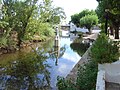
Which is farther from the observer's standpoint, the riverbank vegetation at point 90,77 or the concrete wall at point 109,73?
the riverbank vegetation at point 90,77

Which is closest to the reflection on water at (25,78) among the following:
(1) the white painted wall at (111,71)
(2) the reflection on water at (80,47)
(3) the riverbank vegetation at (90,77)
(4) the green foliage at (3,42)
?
(3) the riverbank vegetation at (90,77)

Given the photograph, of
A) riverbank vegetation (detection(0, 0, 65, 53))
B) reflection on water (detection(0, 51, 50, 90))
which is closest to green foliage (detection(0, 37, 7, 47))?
riverbank vegetation (detection(0, 0, 65, 53))

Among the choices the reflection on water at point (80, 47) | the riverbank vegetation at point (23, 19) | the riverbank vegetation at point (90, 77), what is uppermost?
the riverbank vegetation at point (23, 19)

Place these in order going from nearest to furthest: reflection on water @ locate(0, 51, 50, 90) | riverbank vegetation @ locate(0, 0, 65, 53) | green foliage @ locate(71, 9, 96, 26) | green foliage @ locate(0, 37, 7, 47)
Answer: reflection on water @ locate(0, 51, 50, 90)
green foliage @ locate(0, 37, 7, 47)
riverbank vegetation @ locate(0, 0, 65, 53)
green foliage @ locate(71, 9, 96, 26)

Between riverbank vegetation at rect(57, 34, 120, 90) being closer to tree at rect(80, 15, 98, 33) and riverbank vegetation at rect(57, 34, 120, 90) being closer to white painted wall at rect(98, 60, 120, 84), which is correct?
white painted wall at rect(98, 60, 120, 84)

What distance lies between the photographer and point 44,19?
110 ft

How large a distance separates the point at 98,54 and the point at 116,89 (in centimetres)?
232

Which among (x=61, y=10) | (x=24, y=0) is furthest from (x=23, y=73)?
(x=61, y=10)

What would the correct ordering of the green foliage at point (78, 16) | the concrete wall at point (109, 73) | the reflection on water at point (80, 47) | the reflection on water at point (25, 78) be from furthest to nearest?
1. the green foliage at point (78, 16)
2. the reflection on water at point (80, 47)
3. the reflection on water at point (25, 78)
4. the concrete wall at point (109, 73)

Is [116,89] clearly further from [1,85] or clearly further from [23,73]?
[23,73]

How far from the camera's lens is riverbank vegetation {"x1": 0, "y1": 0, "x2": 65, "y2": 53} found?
2772cm

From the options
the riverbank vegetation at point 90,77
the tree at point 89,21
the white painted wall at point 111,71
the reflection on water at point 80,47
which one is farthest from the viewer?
the tree at point 89,21

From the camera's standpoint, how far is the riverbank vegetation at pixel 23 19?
2772 centimetres

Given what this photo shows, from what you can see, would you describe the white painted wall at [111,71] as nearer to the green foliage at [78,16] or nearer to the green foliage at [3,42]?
the green foliage at [3,42]
